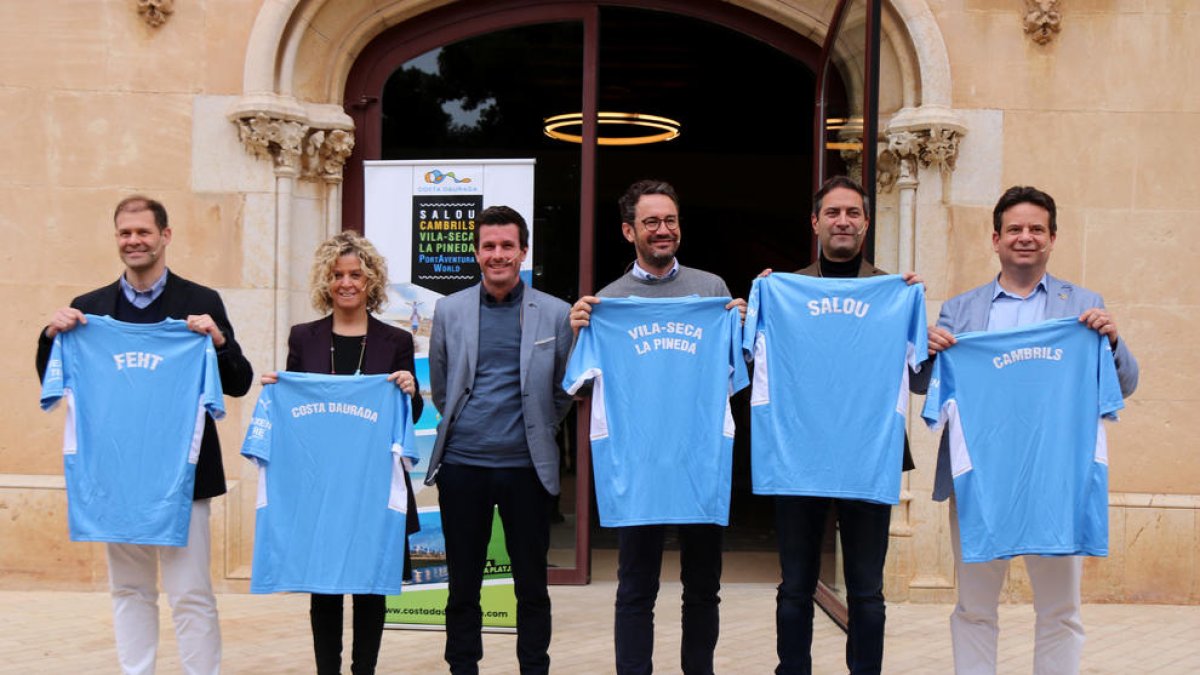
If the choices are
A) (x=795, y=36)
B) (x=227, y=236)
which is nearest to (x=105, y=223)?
(x=227, y=236)

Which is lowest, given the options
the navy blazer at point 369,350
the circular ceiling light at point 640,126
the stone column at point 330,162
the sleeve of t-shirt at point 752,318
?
the navy blazer at point 369,350

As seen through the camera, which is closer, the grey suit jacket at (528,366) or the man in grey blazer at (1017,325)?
the man in grey blazer at (1017,325)

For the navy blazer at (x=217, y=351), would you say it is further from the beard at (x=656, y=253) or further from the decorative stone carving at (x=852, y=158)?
the decorative stone carving at (x=852, y=158)

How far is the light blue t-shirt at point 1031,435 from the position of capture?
15.3 ft

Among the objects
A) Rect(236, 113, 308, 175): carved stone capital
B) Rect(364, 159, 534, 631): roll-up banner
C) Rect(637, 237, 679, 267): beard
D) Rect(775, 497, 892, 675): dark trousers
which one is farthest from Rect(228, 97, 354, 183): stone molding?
Rect(775, 497, 892, 675): dark trousers

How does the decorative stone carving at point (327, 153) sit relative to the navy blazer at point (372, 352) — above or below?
above

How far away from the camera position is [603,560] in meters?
8.88

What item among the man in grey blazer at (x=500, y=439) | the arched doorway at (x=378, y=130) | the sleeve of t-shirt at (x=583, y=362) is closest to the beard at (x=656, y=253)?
the sleeve of t-shirt at (x=583, y=362)

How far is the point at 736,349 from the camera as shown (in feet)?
15.8

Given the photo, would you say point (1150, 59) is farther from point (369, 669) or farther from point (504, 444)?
point (369, 669)

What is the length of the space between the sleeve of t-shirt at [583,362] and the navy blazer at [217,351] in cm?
131

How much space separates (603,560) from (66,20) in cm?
503

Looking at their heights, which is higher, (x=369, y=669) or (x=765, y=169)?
(x=765, y=169)

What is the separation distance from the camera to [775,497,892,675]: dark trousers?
15.5ft
